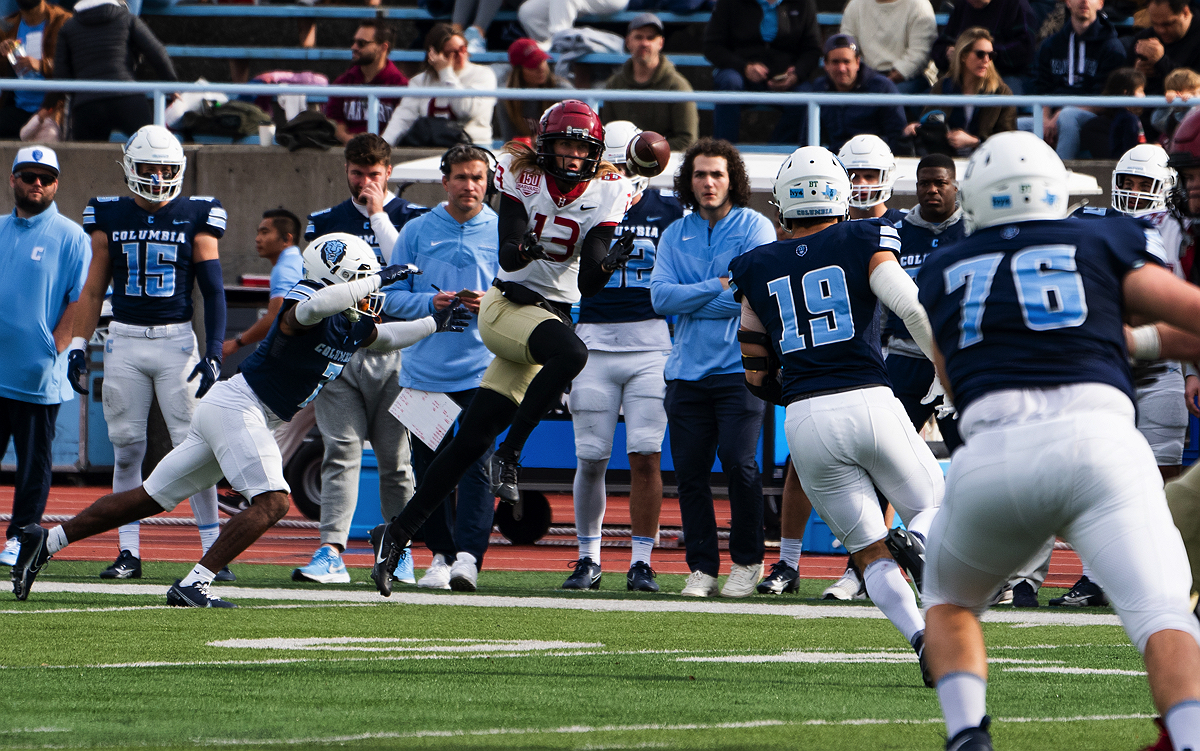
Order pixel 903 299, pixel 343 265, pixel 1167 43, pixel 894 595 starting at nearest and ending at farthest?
pixel 894 595
pixel 903 299
pixel 343 265
pixel 1167 43

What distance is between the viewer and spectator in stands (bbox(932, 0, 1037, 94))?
40.8ft

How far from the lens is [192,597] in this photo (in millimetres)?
6523

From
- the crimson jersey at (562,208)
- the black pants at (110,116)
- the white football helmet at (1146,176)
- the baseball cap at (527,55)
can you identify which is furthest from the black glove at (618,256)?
the black pants at (110,116)

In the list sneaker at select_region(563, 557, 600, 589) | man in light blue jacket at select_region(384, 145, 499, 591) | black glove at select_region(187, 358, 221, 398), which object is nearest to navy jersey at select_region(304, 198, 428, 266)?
man in light blue jacket at select_region(384, 145, 499, 591)

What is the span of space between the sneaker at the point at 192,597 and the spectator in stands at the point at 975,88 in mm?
6650

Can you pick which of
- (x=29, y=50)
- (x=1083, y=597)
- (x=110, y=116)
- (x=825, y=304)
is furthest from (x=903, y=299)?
(x=29, y=50)

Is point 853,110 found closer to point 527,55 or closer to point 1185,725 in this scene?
point 527,55

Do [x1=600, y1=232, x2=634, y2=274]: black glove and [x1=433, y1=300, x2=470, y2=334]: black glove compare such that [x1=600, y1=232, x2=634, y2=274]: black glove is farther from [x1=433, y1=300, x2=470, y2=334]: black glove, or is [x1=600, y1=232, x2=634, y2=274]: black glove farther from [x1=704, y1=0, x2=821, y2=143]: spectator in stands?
[x1=704, y1=0, x2=821, y2=143]: spectator in stands

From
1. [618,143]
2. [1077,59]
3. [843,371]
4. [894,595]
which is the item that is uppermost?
[1077,59]

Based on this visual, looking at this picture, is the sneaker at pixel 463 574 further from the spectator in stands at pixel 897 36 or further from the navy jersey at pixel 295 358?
the spectator in stands at pixel 897 36

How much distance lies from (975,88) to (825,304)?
6739 millimetres

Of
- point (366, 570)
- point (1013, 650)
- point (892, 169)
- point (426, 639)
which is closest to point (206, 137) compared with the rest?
point (366, 570)

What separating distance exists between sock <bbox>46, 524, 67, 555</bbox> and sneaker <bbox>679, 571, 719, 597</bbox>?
280 cm

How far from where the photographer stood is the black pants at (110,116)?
40.2 feet
